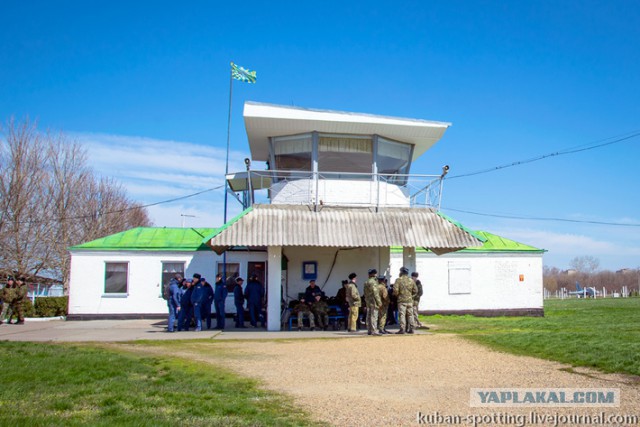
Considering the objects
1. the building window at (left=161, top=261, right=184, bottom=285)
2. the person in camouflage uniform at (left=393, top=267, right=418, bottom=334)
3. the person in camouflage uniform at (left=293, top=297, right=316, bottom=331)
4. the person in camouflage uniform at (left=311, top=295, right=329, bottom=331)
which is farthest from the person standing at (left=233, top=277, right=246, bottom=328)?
the person in camouflage uniform at (left=393, top=267, right=418, bottom=334)

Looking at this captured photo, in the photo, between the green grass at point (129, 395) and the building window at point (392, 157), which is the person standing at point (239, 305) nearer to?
the building window at point (392, 157)

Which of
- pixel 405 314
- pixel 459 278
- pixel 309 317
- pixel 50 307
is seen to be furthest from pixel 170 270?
pixel 459 278

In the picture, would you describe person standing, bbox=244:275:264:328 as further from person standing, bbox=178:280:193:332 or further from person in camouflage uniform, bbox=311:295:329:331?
person in camouflage uniform, bbox=311:295:329:331

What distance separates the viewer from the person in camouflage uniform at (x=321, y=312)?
18.5 meters

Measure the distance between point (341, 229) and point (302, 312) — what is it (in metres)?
3.12

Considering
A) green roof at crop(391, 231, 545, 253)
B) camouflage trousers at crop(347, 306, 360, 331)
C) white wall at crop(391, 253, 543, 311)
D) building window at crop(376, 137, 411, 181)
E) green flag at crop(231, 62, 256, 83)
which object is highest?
green flag at crop(231, 62, 256, 83)

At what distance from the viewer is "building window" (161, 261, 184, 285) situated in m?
23.6

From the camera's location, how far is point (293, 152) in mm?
19797

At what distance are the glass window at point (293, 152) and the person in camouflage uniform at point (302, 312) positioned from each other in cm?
451

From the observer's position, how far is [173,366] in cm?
1059

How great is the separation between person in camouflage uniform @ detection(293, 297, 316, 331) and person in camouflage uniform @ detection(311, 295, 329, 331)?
0.17 meters

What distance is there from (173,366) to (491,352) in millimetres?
6469

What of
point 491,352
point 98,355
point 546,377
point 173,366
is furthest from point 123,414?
point 491,352

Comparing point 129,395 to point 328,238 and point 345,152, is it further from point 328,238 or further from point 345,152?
point 345,152
